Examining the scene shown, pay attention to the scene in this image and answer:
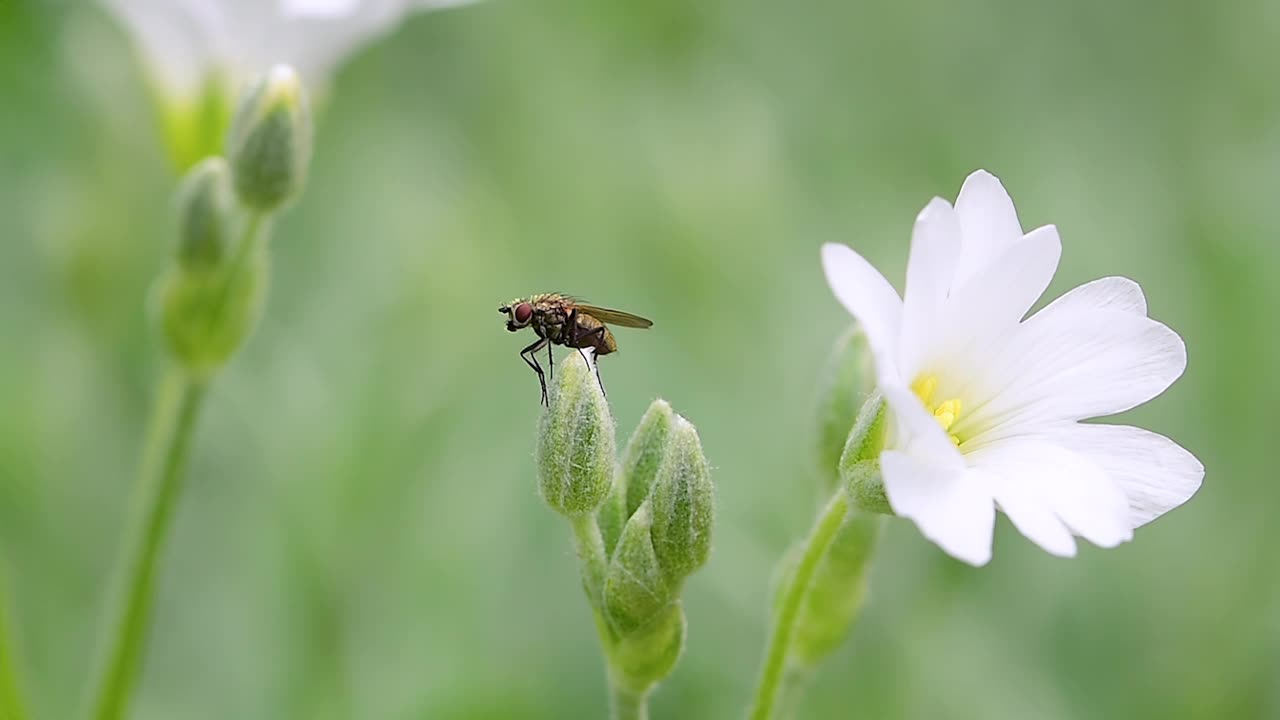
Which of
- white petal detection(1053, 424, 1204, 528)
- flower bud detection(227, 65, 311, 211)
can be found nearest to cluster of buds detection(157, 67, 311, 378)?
flower bud detection(227, 65, 311, 211)

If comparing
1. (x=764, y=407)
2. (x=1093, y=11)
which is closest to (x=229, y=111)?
(x=764, y=407)

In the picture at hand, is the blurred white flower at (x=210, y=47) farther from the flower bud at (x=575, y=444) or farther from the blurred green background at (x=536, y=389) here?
the flower bud at (x=575, y=444)

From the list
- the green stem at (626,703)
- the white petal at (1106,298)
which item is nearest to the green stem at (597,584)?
the green stem at (626,703)

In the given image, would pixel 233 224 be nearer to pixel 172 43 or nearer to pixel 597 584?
pixel 172 43

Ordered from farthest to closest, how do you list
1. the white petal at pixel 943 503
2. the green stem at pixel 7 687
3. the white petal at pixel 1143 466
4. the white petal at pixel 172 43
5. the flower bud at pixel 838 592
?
the white petal at pixel 172 43, the flower bud at pixel 838 592, the green stem at pixel 7 687, the white petal at pixel 1143 466, the white petal at pixel 943 503

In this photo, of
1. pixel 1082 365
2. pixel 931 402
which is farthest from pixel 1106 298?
pixel 931 402

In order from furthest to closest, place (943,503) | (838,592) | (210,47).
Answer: (210,47) → (838,592) → (943,503)
